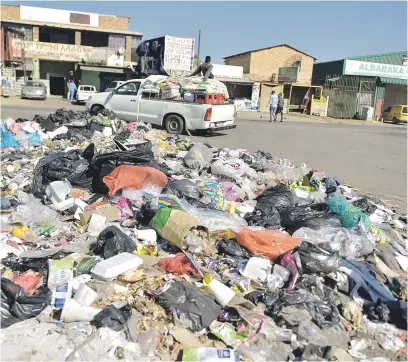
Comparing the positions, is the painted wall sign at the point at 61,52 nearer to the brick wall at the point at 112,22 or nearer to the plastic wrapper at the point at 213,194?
the brick wall at the point at 112,22

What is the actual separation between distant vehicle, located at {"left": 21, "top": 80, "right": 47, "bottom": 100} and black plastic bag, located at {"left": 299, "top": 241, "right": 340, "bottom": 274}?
27.9 metres

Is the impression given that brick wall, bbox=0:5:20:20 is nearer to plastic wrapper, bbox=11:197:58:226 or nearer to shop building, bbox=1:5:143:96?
shop building, bbox=1:5:143:96

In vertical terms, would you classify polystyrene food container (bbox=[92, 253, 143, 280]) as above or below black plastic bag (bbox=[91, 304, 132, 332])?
above

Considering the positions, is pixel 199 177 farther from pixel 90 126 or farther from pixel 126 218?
pixel 90 126

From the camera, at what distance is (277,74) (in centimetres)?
3747

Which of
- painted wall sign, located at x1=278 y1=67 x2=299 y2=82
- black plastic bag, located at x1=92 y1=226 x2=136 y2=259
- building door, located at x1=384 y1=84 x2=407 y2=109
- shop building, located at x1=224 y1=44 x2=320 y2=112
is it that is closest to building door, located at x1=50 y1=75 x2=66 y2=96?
shop building, located at x1=224 y1=44 x2=320 y2=112

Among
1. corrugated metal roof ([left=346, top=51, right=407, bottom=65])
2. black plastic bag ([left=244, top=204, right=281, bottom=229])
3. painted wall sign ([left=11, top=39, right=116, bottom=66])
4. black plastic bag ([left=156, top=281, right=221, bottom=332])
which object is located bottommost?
black plastic bag ([left=156, top=281, right=221, bottom=332])

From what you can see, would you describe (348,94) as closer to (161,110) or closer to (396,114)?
(396,114)

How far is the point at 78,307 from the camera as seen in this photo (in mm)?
3209

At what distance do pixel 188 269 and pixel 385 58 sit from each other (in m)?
37.3

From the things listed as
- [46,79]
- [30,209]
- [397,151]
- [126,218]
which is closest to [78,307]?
[126,218]

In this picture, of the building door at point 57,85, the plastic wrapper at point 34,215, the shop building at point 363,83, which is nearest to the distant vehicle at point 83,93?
the building door at point 57,85

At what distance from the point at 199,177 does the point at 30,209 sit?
112 inches

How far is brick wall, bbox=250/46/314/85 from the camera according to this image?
36875 mm
